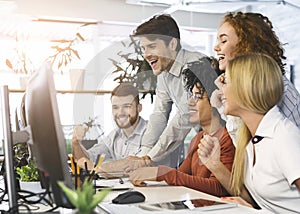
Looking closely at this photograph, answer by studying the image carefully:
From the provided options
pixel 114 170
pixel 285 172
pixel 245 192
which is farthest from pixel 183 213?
pixel 114 170

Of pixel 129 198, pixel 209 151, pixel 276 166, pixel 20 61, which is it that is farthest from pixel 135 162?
pixel 20 61

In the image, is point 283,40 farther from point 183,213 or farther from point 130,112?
point 183,213

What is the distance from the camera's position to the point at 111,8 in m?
3.83

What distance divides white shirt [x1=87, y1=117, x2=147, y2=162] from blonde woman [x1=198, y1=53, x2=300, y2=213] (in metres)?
0.54

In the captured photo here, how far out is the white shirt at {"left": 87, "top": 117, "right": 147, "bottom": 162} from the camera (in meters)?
2.17

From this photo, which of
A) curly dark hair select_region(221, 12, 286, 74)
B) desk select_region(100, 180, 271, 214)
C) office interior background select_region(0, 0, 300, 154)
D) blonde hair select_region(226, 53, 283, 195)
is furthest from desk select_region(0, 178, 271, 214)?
office interior background select_region(0, 0, 300, 154)

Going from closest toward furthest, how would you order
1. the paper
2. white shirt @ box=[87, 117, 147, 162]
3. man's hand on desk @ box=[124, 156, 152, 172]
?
the paper → man's hand on desk @ box=[124, 156, 152, 172] → white shirt @ box=[87, 117, 147, 162]

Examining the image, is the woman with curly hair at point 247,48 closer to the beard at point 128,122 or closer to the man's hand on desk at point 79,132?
the beard at point 128,122

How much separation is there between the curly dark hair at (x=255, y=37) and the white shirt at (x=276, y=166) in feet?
2.27

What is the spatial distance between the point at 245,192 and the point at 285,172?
0.35 metres

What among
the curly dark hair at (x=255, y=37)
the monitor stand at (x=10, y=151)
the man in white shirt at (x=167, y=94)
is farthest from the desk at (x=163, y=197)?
the curly dark hair at (x=255, y=37)

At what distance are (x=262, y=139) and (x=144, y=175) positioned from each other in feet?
1.72

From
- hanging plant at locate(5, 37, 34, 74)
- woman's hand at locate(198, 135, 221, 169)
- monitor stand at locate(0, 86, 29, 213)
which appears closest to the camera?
monitor stand at locate(0, 86, 29, 213)

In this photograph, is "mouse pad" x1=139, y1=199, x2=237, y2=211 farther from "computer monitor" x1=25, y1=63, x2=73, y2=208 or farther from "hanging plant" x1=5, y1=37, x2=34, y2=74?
"hanging plant" x1=5, y1=37, x2=34, y2=74
